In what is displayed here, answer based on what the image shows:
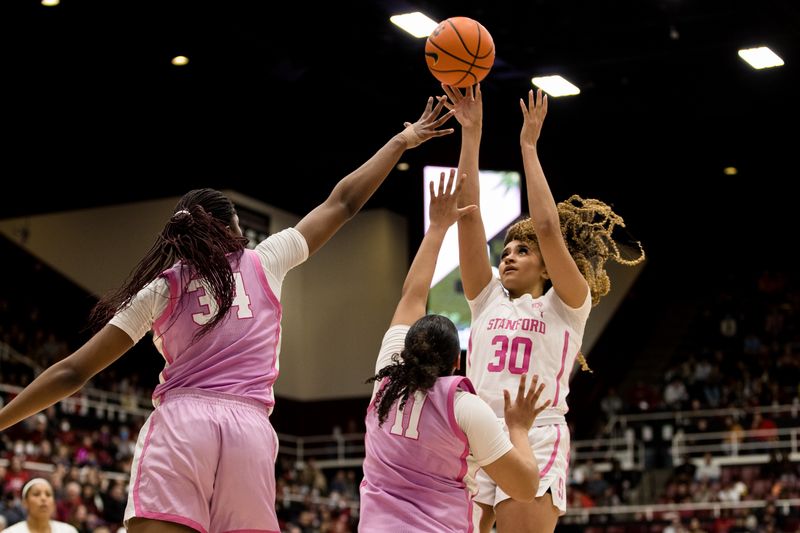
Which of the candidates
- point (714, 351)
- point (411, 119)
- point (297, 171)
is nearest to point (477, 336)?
point (411, 119)

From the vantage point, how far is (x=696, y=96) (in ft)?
58.6

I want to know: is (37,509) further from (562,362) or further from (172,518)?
(172,518)

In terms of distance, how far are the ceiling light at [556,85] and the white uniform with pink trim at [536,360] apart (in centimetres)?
1155

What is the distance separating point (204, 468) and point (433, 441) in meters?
0.73

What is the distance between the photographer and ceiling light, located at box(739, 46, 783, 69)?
595 inches

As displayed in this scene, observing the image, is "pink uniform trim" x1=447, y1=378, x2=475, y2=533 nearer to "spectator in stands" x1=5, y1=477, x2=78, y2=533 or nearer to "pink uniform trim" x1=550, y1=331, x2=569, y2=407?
"pink uniform trim" x1=550, y1=331, x2=569, y2=407

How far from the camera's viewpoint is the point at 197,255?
3.64 meters

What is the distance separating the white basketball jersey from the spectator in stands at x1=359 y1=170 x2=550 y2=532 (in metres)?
0.91

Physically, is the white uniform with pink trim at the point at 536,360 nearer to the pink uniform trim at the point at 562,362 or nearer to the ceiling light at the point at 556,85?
the pink uniform trim at the point at 562,362

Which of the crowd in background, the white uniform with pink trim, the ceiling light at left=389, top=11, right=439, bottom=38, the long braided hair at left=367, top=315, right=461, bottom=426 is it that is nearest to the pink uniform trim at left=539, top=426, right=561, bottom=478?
the white uniform with pink trim

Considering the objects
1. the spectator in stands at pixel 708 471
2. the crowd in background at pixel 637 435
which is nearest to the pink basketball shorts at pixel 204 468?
the crowd in background at pixel 637 435

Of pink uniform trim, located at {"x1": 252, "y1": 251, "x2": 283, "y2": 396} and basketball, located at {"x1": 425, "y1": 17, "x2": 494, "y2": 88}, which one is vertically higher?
basketball, located at {"x1": 425, "y1": 17, "x2": 494, "y2": 88}

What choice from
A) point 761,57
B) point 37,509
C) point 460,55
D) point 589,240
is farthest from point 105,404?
point 589,240

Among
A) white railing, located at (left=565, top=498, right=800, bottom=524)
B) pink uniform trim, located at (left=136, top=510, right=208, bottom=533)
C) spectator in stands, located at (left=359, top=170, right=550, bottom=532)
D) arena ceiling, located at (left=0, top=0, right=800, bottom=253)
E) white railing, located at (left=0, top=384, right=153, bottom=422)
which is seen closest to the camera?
pink uniform trim, located at (left=136, top=510, right=208, bottom=533)
